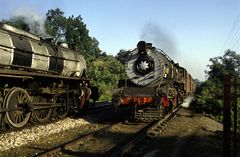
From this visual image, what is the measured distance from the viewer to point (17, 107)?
40.1 ft

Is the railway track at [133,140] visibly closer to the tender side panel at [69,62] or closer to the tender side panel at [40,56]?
the tender side panel at [40,56]

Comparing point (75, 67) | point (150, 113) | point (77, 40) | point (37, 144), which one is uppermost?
point (77, 40)

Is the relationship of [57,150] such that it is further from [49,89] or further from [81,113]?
[81,113]

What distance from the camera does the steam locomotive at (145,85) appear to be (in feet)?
48.1

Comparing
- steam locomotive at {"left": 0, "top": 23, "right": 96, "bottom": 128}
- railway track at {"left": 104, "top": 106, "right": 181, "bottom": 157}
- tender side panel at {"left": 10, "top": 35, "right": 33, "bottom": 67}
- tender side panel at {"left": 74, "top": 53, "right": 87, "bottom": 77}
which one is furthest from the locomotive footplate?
tender side panel at {"left": 10, "top": 35, "right": 33, "bottom": 67}

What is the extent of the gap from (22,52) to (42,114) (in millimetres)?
3088

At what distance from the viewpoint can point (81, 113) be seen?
17.4 meters

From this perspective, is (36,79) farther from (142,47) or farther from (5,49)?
(142,47)

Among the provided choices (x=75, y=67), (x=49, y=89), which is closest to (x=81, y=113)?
(x=75, y=67)

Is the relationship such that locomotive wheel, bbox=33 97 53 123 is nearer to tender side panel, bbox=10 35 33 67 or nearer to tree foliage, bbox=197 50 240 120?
tender side panel, bbox=10 35 33 67

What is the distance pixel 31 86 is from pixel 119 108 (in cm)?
370

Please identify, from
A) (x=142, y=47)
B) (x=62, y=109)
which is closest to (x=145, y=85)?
(x=142, y=47)

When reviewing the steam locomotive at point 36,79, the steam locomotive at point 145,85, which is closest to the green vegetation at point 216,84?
the steam locomotive at point 145,85

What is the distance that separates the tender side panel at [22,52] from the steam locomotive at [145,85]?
3.72 metres
